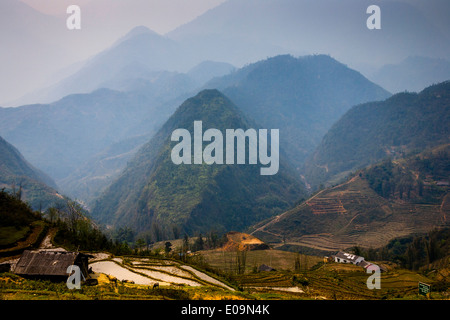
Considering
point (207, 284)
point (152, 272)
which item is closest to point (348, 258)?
point (207, 284)

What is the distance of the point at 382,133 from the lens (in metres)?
136

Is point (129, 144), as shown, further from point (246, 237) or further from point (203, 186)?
point (246, 237)

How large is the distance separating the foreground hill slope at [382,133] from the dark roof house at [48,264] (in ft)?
363

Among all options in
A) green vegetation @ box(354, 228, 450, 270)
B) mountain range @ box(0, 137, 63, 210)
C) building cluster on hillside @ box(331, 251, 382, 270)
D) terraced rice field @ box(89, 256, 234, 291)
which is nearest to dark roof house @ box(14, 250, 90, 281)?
terraced rice field @ box(89, 256, 234, 291)

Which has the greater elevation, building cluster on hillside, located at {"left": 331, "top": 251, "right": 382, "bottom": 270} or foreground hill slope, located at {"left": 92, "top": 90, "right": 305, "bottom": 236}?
foreground hill slope, located at {"left": 92, "top": 90, "right": 305, "bottom": 236}

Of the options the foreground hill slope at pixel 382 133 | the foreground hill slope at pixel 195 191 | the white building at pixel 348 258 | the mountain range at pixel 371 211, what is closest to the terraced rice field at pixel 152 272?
the white building at pixel 348 258

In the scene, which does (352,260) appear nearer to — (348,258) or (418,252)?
(348,258)

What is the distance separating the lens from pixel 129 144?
18362 cm

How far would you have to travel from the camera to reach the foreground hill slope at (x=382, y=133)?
390 feet

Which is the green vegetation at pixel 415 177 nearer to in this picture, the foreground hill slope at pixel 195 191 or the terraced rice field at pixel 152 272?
the foreground hill slope at pixel 195 191

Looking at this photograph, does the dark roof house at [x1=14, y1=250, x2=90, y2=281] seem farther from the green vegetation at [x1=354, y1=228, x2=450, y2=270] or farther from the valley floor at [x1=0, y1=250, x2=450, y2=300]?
the green vegetation at [x1=354, y1=228, x2=450, y2=270]

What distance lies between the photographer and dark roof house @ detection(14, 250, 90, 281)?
62.2 ft

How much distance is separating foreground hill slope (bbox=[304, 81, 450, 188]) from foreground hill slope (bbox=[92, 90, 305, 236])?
3094 centimetres
